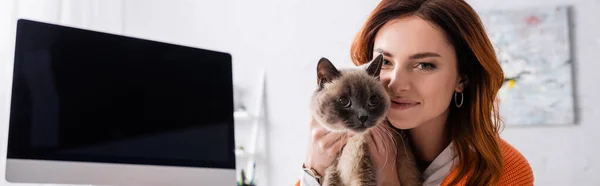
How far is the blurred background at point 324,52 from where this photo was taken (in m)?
2.66

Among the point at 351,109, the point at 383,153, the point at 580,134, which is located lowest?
the point at 580,134

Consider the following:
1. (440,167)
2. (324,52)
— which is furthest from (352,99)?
(324,52)

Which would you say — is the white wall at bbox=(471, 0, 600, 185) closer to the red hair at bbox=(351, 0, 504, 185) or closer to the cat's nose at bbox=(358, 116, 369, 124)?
the red hair at bbox=(351, 0, 504, 185)

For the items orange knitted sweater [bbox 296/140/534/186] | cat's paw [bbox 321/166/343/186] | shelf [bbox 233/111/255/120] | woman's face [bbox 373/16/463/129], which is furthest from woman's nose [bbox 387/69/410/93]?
shelf [bbox 233/111/255/120]

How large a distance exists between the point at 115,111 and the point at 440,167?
0.77 metres

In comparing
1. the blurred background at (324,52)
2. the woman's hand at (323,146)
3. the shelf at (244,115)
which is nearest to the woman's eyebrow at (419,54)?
the woman's hand at (323,146)

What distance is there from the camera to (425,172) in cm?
135

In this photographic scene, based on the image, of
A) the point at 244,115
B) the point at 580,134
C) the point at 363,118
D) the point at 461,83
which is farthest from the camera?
the point at 244,115

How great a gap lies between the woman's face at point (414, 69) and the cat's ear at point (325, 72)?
13 centimetres

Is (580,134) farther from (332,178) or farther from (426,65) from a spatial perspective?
(332,178)

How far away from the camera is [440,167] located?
1.33 m

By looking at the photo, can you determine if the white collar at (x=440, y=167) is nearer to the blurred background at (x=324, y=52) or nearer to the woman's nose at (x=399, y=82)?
the woman's nose at (x=399, y=82)

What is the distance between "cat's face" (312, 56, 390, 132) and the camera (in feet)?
3.77

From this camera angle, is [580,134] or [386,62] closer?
[386,62]
